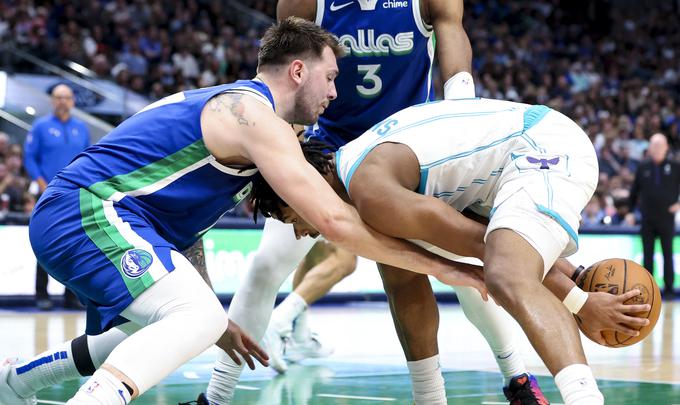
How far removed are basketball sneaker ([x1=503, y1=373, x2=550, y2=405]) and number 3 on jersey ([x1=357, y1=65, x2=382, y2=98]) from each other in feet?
4.93

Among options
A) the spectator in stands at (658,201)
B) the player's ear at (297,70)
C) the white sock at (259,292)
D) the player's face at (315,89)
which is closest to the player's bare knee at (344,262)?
the white sock at (259,292)

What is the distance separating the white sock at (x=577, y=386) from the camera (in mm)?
3186

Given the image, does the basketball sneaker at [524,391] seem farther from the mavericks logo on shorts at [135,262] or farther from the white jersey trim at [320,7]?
the mavericks logo on shorts at [135,262]

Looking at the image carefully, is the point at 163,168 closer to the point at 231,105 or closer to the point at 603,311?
the point at 231,105

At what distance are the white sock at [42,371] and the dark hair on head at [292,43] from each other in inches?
59.4

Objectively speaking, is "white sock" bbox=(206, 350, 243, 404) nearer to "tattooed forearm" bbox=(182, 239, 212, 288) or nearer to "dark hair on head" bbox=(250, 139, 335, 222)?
"tattooed forearm" bbox=(182, 239, 212, 288)

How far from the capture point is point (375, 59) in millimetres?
4883

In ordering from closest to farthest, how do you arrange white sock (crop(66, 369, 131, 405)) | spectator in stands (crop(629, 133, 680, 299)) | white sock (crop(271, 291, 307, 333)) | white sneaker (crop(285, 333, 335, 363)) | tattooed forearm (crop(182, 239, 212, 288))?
white sock (crop(66, 369, 131, 405)) → tattooed forearm (crop(182, 239, 212, 288)) → white sock (crop(271, 291, 307, 333)) → white sneaker (crop(285, 333, 335, 363)) → spectator in stands (crop(629, 133, 680, 299))

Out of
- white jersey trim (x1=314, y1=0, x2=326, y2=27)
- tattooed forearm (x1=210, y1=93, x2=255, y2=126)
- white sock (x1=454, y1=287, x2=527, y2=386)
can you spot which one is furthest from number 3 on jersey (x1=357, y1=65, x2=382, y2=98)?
tattooed forearm (x1=210, y1=93, x2=255, y2=126)

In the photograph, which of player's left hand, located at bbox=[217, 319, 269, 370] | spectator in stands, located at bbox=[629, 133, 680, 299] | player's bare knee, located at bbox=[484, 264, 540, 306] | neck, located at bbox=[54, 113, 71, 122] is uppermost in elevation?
player's bare knee, located at bbox=[484, 264, 540, 306]

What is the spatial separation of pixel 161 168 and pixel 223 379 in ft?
4.72

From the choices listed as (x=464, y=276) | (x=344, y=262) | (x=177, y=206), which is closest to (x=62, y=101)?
(x=344, y=262)

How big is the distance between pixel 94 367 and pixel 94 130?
32.9 feet

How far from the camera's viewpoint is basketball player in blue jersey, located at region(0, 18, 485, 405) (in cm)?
345
